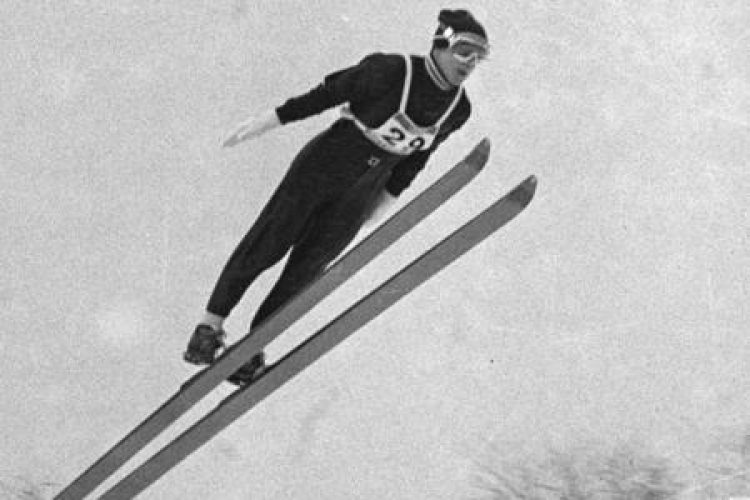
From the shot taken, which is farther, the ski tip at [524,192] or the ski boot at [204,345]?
the ski boot at [204,345]

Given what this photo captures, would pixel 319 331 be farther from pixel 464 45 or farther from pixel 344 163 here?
pixel 464 45

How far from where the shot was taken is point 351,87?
369 centimetres

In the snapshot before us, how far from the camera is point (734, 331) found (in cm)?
546

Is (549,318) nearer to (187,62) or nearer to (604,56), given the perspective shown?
(604,56)

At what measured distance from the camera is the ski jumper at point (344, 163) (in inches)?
146

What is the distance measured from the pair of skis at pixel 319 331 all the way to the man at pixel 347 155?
103mm

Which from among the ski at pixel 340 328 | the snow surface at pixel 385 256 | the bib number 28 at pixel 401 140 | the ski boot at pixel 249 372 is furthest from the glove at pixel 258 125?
the snow surface at pixel 385 256

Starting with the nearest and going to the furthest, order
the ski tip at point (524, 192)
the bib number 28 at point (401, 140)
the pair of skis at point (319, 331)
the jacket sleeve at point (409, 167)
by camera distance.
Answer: the ski tip at point (524, 192)
the pair of skis at point (319, 331)
the bib number 28 at point (401, 140)
the jacket sleeve at point (409, 167)

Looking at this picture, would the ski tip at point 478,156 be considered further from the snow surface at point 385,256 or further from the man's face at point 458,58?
the snow surface at point 385,256

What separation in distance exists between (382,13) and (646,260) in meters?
1.49

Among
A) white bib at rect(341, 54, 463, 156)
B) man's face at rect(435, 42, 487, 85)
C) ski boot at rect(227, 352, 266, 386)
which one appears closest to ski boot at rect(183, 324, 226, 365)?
ski boot at rect(227, 352, 266, 386)

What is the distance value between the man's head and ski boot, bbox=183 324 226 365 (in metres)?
1.07

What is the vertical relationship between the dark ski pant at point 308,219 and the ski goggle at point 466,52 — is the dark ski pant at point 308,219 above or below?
below

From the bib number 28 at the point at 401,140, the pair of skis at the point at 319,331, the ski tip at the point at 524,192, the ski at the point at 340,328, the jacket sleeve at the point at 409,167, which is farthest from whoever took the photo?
the jacket sleeve at the point at 409,167
